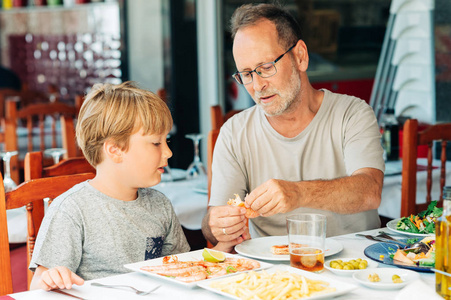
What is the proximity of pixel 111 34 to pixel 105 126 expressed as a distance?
17.5 ft

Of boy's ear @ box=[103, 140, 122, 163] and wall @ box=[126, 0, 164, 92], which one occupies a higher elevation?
wall @ box=[126, 0, 164, 92]

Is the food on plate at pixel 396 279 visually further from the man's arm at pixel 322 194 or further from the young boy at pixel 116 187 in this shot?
the young boy at pixel 116 187

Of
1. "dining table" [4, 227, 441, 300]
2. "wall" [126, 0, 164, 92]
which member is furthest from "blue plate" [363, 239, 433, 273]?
"wall" [126, 0, 164, 92]

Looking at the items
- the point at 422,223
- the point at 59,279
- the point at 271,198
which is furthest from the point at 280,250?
the point at 59,279

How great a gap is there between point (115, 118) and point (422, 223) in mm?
935

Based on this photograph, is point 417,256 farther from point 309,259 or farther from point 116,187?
point 116,187

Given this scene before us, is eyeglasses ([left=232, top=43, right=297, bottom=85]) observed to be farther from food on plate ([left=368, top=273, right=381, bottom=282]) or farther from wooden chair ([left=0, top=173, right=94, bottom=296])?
food on plate ([left=368, top=273, right=381, bottom=282])

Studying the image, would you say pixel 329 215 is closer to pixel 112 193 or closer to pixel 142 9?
pixel 112 193

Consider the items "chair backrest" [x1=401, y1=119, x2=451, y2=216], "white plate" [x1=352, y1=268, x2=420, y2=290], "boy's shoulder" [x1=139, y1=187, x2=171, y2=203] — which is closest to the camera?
"white plate" [x1=352, y1=268, x2=420, y2=290]

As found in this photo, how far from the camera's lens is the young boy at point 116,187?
69.1 inches

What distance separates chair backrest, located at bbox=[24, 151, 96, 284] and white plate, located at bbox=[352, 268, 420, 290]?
1.00m

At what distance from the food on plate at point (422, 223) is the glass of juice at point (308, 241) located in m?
0.44

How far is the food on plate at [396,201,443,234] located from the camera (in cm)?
181

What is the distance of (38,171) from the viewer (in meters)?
2.11
